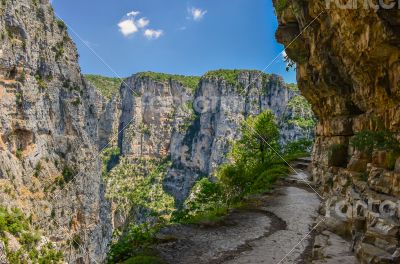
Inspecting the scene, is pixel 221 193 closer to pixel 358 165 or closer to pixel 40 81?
pixel 358 165

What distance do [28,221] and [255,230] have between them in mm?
84095

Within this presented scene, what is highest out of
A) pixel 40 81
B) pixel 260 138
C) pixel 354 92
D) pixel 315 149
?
pixel 40 81

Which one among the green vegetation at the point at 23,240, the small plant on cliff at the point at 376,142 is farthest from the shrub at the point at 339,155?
the green vegetation at the point at 23,240

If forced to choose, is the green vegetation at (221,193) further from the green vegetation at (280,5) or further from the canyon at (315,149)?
the green vegetation at (280,5)

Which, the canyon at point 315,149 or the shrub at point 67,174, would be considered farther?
the shrub at point 67,174

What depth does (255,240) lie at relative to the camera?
1528 centimetres

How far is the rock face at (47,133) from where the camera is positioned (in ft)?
305

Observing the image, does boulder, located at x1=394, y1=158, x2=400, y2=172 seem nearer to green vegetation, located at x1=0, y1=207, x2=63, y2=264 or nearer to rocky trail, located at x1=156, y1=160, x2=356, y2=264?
rocky trail, located at x1=156, y1=160, x2=356, y2=264

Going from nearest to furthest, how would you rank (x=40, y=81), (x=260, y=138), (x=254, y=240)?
(x=254, y=240), (x=260, y=138), (x=40, y=81)

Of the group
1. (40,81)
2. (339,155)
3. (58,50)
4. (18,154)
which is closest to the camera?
(339,155)

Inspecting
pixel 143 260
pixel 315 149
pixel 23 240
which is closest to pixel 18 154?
pixel 23 240

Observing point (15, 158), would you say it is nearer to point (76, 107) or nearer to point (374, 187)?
point (76, 107)

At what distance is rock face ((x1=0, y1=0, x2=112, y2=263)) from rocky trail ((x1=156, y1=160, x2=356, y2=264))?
79.3 metres

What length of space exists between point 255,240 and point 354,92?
496 inches
